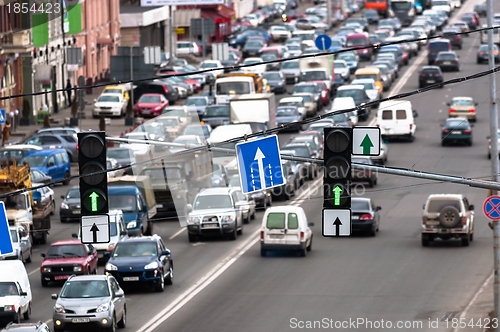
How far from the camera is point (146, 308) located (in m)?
33.1

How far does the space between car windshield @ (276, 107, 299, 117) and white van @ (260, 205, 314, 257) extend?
83.6ft

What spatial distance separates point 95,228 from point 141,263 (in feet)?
44.2

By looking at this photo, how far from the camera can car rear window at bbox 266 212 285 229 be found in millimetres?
39344

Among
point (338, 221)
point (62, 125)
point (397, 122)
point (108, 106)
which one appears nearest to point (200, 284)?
point (338, 221)

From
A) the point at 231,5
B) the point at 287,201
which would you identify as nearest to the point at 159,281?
the point at 287,201

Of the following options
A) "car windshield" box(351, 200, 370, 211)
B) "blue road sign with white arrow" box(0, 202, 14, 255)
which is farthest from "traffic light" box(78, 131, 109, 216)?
"car windshield" box(351, 200, 370, 211)

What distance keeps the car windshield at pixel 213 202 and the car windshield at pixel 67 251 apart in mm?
6517

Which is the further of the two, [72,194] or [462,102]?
[462,102]

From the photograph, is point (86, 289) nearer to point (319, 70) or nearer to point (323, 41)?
point (319, 70)

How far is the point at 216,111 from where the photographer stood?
6344cm

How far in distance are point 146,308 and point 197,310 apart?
1.22 m

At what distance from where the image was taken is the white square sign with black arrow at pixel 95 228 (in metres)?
21.3

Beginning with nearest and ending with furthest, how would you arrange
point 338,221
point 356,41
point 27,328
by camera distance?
point 338,221
point 27,328
point 356,41

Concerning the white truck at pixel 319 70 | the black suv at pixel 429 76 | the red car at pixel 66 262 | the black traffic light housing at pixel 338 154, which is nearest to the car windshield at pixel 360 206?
the red car at pixel 66 262
